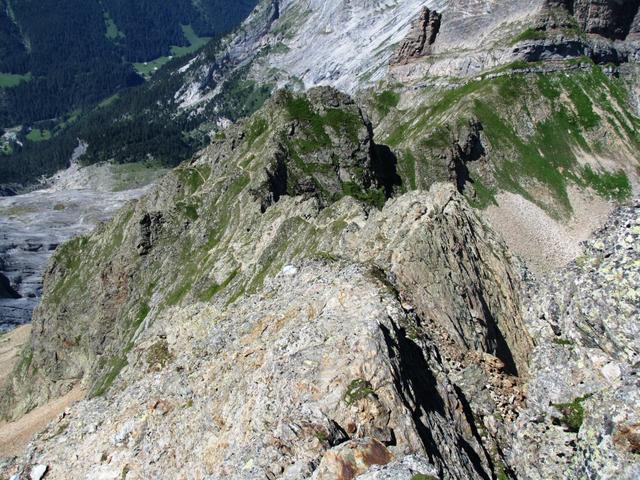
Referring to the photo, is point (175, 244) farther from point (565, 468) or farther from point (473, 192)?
point (565, 468)

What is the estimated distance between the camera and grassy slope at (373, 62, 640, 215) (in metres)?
115

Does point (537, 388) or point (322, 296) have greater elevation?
point (322, 296)

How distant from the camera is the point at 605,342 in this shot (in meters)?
17.2

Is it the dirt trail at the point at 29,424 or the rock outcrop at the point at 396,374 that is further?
the dirt trail at the point at 29,424

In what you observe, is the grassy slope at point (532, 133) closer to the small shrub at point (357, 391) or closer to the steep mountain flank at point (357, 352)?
the steep mountain flank at point (357, 352)

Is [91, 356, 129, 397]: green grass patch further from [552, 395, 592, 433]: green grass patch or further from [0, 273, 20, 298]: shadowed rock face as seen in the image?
[0, 273, 20, 298]: shadowed rock face

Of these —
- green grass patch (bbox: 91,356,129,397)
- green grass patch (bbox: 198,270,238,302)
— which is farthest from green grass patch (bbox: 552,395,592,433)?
green grass patch (bbox: 91,356,129,397)

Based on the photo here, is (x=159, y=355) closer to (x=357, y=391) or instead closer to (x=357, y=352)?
(x=357, y=352)

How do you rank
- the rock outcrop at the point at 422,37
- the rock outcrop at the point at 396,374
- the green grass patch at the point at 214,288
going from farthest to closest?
the rock outcrop at the point at 422,37 < the green grass patch at the point at 214,288 < the rock outcrop at the point at 396,374

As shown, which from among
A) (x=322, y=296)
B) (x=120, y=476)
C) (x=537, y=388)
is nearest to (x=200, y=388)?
(x=120, y=476)

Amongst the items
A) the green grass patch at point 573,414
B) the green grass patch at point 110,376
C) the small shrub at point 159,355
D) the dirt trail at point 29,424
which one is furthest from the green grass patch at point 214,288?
the green grass patch at point 573,414

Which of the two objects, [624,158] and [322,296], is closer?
[322,296]

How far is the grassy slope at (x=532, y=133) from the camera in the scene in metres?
115

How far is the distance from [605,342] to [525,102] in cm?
12747
